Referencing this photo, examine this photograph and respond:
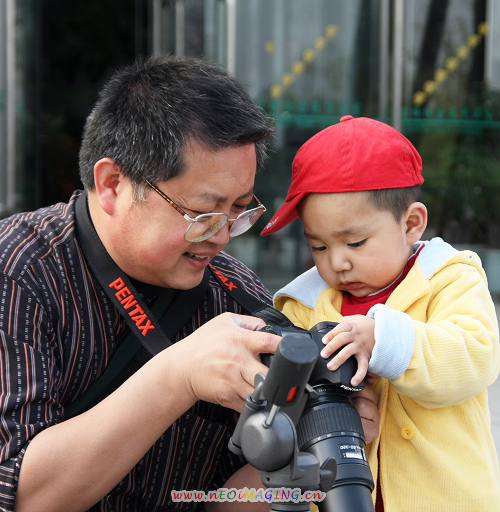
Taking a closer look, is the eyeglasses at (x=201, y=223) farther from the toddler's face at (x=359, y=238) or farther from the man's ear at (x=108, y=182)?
the toddler's face at (x=359, y=238)

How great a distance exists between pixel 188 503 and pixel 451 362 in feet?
2.73

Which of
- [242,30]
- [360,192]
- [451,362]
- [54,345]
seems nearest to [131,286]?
[54,345]

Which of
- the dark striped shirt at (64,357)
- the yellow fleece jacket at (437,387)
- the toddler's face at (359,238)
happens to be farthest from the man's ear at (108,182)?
the yellow fleece jacket at (437,387)

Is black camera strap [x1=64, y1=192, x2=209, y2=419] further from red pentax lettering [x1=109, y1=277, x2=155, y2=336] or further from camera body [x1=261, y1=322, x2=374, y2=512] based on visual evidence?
camera body [x1=261, y1=322, x2=374, y2=512]

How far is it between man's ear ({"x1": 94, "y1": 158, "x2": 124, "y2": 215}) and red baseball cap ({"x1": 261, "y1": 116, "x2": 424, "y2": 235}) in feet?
1.44

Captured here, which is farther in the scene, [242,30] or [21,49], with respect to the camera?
[21,49]

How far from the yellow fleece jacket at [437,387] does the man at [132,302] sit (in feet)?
1.18

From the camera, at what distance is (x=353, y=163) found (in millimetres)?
1912

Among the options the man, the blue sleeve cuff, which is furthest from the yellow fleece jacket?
the man

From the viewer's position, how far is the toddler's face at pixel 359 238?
1.90 metres

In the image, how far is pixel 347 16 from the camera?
598 centimetres

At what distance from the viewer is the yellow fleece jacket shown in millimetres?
1669

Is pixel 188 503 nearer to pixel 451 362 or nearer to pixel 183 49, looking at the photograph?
pixel 451 362

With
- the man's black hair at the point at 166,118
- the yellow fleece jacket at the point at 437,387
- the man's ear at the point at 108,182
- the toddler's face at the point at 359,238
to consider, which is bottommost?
the yellow fleece jacket at the point at 437,387
